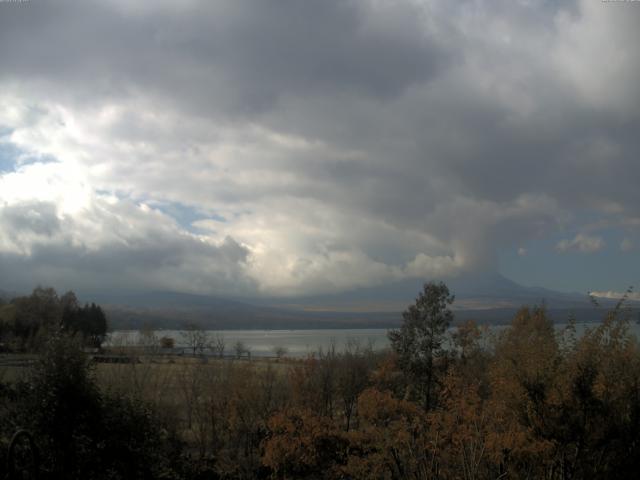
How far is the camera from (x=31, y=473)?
12.6 meters

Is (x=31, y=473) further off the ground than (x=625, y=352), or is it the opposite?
(x=625, y=352)

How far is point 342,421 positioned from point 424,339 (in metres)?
6.73

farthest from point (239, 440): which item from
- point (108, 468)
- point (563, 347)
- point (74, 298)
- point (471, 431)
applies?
point (74, 298)

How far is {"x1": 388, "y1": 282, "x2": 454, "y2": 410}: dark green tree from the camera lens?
1320 inches

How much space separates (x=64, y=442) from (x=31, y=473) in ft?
3.18

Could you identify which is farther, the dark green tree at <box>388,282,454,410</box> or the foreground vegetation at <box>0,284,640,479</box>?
the dark green tree at <box>388,282,454,410</box>

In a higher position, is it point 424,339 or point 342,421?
point 424,339

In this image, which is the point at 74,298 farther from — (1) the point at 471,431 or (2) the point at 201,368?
(1) the point at 471,431

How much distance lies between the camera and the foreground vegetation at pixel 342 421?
13.8m

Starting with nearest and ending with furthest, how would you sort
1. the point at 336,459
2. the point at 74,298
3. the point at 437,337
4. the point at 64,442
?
the point at 64,442, the point at 336,459, the point at 437,337, the point at 74,298

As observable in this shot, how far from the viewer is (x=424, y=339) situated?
34.1 m

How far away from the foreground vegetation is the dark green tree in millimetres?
344

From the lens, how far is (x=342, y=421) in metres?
33.5

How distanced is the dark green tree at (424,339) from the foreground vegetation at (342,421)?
1.13ft
